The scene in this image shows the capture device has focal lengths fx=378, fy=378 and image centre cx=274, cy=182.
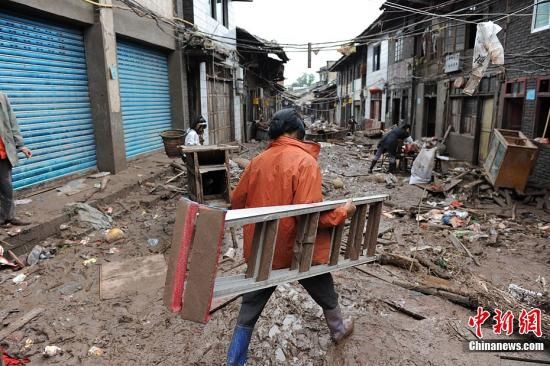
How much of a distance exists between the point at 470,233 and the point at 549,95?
4861 mm

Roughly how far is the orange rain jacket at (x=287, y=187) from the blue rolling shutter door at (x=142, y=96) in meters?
7.29

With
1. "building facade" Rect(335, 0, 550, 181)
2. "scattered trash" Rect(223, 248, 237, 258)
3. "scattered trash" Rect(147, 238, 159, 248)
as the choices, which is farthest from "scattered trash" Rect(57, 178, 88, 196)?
"building facade" Rect(335, 0, 550, 181)

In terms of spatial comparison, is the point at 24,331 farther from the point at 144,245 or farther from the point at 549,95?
the point at 549,95

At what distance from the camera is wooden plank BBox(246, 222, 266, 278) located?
232 cm

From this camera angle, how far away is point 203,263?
1938 mm

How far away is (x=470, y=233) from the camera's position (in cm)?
662

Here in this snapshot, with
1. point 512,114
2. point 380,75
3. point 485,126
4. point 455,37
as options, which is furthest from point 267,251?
point 380,75

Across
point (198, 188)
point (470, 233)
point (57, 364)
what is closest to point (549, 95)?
point (470, 233)

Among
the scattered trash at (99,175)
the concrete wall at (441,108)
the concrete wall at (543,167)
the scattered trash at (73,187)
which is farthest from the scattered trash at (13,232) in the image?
the concrete wall at (441,108)

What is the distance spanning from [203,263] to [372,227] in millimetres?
1668

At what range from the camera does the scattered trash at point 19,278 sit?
4191mm

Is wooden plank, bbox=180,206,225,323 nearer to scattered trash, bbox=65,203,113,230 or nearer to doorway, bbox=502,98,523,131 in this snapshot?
scattered trash, bbox=65,203,113,230

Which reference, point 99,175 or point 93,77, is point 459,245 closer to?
point 99,175

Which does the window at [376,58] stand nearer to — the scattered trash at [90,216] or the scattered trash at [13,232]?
the scattered trash at [90,216]
